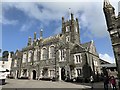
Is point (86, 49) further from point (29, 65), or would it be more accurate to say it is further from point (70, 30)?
point (29, 65)

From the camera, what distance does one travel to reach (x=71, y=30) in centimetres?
4259

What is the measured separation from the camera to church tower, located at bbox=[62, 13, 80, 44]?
136ft

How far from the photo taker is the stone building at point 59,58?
2953 cm

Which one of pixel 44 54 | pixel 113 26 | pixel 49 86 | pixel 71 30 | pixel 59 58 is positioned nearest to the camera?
pixel 113 26

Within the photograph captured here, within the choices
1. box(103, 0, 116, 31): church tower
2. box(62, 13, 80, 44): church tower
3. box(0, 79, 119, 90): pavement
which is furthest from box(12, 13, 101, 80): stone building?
box(103, 0, 116, 31): church tower

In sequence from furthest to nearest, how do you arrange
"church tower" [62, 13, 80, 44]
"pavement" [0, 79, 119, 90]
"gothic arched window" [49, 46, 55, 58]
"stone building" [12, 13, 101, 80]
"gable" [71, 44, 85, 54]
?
"church tower" [62, 13, 80, 44] < "gothic arched window" [49, 46, 55, 58] < "gable" [71, 44, 85, 54] < "stone building" [12, 13, 101, 80] < "pavement" [0, 79, 119, 90]

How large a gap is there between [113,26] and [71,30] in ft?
93.1

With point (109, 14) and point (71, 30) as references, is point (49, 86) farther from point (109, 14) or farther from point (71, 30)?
point (71, 30)

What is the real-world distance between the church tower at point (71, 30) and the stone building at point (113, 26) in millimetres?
25376

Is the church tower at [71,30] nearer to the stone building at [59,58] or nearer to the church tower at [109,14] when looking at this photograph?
the stone building at [59,58]

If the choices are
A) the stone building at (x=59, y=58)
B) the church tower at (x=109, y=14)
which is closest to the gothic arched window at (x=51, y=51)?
the stone building at (x=59, y=58)

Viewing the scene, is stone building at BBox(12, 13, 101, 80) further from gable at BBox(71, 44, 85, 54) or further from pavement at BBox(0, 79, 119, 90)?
pavement at BBox(0, 79, 119, 90)

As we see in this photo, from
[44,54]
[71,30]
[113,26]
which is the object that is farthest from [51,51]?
[113,26]

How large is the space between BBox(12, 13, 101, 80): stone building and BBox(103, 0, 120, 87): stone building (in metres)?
14.6
